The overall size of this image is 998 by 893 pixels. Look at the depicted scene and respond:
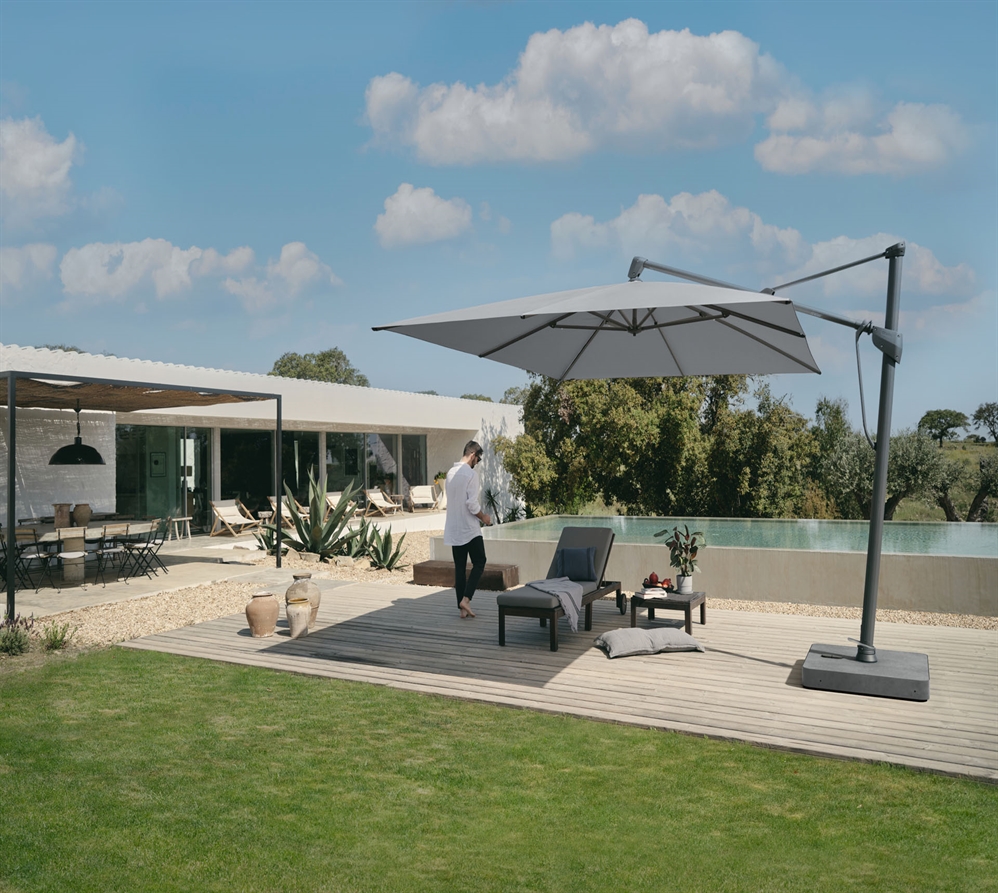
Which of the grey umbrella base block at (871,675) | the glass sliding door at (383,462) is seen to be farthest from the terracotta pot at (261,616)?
the glass sliding door at (383,462)

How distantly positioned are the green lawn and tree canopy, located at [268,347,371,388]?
67852 mm

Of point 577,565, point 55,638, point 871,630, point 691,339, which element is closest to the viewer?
point 871,630

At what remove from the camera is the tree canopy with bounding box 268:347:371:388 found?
71812 millimetres

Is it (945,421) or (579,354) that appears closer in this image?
(579,354)

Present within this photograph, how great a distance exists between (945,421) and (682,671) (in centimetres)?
4286

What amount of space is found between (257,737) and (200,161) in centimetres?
3846

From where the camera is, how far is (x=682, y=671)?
613 cm

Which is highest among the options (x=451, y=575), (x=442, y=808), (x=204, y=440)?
(x=204, y=440)

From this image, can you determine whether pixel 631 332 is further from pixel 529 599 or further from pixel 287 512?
pixel 287 512

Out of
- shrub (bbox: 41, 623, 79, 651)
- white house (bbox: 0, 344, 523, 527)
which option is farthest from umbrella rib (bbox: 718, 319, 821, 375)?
white house (bbox: 0, 344, 523, 527)

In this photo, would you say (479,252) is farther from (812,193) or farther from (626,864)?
(626,864)

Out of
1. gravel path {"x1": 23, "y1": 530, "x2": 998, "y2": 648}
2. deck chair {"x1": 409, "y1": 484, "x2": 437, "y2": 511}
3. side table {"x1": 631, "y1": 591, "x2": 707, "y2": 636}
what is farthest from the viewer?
deck chair {"x1": 409, "y1": 484, "x2": 437, "y2": 511}

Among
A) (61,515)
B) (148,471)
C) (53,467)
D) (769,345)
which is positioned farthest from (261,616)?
(148,471)

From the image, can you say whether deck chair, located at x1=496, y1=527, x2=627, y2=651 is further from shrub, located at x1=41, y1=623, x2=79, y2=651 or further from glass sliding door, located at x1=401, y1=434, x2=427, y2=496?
glass sliding door, located at x1=401, y1=434, x2=427, y2=496
